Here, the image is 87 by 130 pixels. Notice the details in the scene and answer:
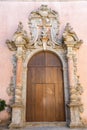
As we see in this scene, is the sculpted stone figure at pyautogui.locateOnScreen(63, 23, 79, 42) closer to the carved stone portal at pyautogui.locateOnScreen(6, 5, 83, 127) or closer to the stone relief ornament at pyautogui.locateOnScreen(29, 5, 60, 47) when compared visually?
the carved stone portal at pyautogui.locateOnScreen(6, 5, 83, 127)

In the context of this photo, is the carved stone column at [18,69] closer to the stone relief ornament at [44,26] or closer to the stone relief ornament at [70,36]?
the stone relief ornament at [44,26]

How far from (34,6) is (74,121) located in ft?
16.1

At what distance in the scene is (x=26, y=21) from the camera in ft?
24.7

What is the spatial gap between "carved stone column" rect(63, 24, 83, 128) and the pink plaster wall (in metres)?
0.34

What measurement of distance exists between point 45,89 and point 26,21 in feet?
9.56

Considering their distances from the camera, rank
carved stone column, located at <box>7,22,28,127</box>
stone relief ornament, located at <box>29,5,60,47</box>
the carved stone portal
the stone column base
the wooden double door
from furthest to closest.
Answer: stone relief ornament, located at <box>29,5,60,47</box> < the wooden double door < the carved stone portal < carved stone column, located at <box>7,22,28,127</box> < the stone column base

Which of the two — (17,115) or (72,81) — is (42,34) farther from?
(17,115)

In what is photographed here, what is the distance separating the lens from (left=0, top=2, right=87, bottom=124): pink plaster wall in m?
6.93

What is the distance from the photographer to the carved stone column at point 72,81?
19.9ft

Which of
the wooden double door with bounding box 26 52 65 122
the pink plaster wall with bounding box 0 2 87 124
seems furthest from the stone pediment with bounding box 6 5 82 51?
the wooden double door with bounding box 26 52 65 122

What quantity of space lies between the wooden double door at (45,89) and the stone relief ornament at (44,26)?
525 millimetres

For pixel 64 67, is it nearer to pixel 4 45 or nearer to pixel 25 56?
pixel 25 56

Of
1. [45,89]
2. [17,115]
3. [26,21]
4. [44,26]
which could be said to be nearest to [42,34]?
[44,26]

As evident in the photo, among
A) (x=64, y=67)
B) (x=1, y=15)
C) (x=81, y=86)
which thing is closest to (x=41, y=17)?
(x=1, y=15)
